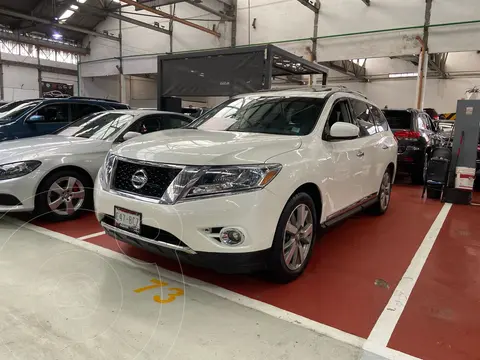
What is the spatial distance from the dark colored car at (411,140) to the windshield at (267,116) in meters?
4.52

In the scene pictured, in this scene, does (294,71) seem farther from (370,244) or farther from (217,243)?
(217,243)

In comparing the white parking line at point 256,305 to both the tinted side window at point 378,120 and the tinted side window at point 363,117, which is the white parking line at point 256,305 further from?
the tinted side window at point 378,120

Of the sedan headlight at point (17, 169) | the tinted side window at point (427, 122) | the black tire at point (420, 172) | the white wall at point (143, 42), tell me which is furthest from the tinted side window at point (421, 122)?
the white wall at point (143, 42)

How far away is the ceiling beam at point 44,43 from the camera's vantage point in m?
18.0

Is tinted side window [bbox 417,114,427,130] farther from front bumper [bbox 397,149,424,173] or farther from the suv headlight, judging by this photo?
the suv headlight

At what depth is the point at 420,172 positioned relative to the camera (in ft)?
24.6

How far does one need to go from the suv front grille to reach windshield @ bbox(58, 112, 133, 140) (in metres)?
2.06

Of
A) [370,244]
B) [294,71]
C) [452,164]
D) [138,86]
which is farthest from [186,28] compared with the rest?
[370,244]

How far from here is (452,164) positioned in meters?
5.96

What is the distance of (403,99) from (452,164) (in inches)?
615

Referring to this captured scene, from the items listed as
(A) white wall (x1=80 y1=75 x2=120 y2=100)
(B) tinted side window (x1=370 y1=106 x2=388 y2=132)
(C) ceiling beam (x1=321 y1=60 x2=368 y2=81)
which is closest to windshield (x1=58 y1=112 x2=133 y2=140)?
(B) tinted side window (x1=370 y1=106 x2=388 y2=132)

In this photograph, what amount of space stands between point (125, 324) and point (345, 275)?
5.94 feet

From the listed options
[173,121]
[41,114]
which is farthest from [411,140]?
[41,114]

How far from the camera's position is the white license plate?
2605 mm
